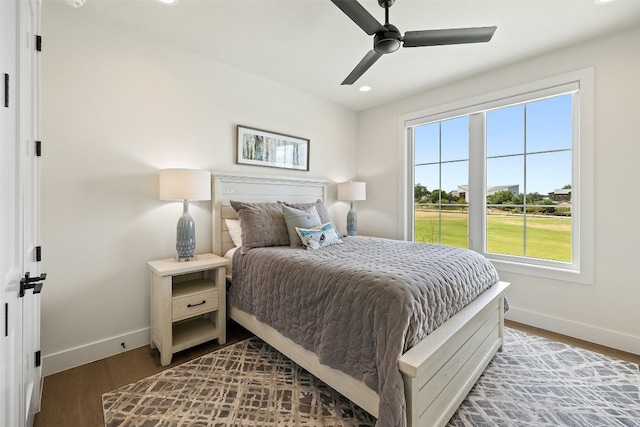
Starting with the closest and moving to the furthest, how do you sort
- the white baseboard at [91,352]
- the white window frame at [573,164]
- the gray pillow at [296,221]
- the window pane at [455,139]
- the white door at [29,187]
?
the white door at [29,187]
the white baseboard at [91,352]
the white window frame at [573,164]
the gray pillow at [296,221]
the window pane at [455,139]

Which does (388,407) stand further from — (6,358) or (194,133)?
(194,133)

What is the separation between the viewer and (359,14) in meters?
1.62

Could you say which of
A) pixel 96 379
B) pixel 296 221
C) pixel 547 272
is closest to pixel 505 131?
pixel 547 272

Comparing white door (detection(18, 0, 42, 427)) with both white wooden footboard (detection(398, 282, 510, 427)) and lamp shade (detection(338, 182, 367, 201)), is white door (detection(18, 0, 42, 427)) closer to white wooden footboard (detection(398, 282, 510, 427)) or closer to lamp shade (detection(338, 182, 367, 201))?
white wooden footboard (detection(398, 282, 510, 427))

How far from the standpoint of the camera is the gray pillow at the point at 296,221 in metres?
2.56

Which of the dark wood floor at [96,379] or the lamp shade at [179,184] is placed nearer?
the dark wood floor at [96,379]

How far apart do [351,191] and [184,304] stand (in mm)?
2485

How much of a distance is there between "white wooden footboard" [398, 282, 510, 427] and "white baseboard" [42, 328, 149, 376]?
2.25m

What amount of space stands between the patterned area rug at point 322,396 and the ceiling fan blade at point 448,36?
233cm

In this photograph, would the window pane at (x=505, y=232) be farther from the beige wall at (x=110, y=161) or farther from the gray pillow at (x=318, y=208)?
the beige wall at (x=110, y=161)

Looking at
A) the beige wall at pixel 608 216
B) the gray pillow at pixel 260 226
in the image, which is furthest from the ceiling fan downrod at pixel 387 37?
the beige wall at pixel 608 216

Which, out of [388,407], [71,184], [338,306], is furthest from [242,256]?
[388,407]

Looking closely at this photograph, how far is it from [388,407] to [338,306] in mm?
504

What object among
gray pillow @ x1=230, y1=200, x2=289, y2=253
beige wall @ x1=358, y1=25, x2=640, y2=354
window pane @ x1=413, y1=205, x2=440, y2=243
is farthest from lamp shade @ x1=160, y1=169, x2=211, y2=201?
beige wall @ x1=358, y1=25, x2=640, y2=354
